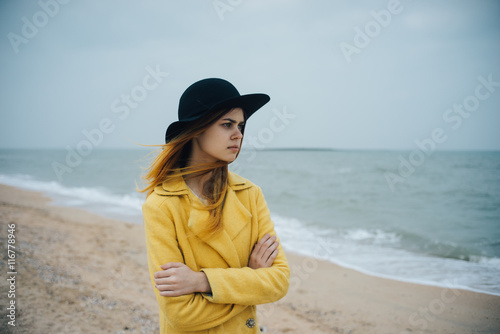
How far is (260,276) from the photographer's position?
1.53 m

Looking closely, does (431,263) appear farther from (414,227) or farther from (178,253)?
(178,253)

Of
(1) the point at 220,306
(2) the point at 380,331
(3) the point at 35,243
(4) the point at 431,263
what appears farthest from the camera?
(4) the point at 431,263

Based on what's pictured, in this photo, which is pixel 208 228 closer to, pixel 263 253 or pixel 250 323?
pixel 263 253

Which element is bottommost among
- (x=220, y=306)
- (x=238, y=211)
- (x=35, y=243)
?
(x=35, y=243)

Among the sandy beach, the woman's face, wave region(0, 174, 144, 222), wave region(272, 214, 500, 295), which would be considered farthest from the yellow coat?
wave region(0, 174, 144, 222)

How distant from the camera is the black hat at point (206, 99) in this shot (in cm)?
145

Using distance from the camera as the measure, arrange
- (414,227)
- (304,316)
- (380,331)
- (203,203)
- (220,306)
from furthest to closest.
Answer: (414,227) → (304,316) → (380,331) → (203,203) → (220,306)

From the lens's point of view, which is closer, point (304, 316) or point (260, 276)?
point (260, 276)

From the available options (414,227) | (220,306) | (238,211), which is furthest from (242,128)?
(414,227)

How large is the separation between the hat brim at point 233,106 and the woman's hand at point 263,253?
71cm

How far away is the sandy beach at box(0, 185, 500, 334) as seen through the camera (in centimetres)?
→ 349

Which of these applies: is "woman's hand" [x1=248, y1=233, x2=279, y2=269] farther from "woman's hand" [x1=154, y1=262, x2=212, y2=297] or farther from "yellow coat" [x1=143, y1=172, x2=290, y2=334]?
"woman's hand" [x1=154, y1=262, x2=212, y2=297]

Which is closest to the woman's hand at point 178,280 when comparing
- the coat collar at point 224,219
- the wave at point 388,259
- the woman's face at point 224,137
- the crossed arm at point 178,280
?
the crossed arm at point 178,280

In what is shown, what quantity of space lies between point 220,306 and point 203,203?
1.69ft
